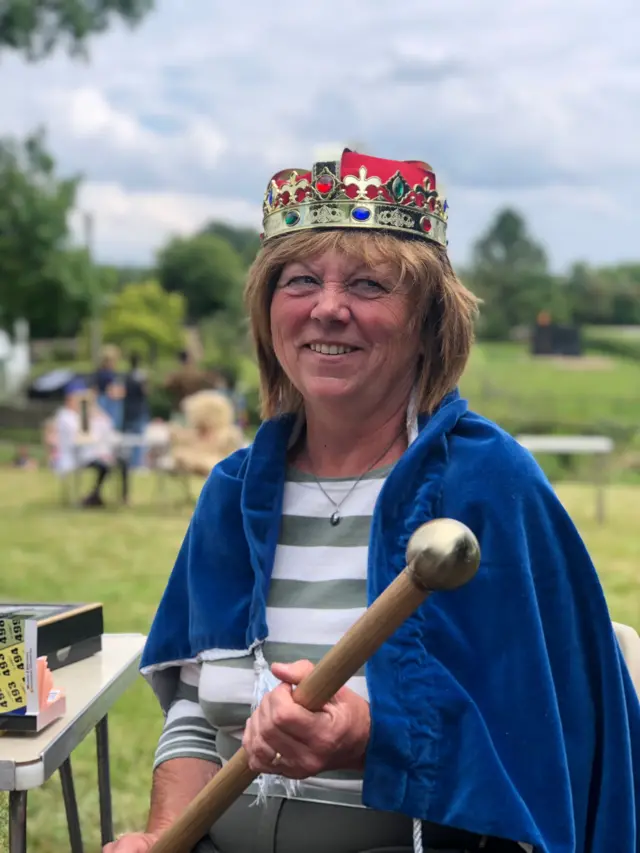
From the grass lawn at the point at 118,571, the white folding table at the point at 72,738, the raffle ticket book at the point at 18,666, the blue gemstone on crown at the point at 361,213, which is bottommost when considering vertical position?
the grass lawn at the point at 118,571

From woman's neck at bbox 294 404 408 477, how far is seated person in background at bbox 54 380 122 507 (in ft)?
A: 32.4

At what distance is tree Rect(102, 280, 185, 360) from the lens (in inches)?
1591

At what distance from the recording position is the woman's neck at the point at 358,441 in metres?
1.69

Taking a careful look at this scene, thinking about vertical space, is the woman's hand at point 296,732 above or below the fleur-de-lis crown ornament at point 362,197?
below

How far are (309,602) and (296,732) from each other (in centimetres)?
35

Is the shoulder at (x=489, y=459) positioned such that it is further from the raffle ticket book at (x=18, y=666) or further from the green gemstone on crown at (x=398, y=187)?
the raffle ticket book at (x=18, y=666)

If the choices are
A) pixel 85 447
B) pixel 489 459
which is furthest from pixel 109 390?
pixel 489 459

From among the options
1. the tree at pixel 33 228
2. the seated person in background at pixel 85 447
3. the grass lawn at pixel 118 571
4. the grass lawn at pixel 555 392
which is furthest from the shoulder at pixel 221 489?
the tree at pixel 33 228

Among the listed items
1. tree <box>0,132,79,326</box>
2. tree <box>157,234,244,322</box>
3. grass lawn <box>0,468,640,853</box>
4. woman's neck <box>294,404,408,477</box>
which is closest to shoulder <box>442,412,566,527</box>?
woman's neck <box>294,404,408,477</box>

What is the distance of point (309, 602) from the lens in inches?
63.6

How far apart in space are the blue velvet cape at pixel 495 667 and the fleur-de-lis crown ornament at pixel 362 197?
0.98 feet

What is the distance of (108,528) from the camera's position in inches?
385

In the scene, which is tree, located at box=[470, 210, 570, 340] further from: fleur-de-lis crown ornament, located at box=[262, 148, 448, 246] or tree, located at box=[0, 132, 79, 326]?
fleur-de-lis crown ornament, located at box=[262, 148, 448, 246]

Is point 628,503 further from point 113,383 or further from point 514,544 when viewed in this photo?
point 514,544
